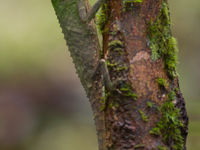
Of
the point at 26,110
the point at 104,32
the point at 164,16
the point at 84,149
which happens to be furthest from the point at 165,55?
the point at 26,110

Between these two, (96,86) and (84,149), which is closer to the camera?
(96,86)

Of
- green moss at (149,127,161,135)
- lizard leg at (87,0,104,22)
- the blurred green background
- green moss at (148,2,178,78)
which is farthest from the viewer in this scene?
the blurred green background

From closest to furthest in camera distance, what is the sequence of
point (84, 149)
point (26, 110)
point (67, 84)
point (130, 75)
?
point (130, 75)
point (84, 149)
point (26, 110)
point (67, 84)

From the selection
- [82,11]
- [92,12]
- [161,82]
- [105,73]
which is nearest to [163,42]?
[161,82]

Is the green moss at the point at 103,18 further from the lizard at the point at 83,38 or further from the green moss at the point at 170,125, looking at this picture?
the green moss at the point at 170,125

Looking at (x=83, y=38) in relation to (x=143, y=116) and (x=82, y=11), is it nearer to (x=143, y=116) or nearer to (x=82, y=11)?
(x=82, y=11)

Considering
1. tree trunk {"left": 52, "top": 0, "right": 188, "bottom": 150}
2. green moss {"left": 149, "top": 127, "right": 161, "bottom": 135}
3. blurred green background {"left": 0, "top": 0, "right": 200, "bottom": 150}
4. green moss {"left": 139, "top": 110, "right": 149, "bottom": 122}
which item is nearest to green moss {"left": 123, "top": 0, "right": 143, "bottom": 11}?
tree trunk {"left": 52, "top": 0, "right": 188, "bottom": 150}

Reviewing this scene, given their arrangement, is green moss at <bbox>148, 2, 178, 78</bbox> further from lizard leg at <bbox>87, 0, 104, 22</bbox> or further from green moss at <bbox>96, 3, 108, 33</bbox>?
lizard leg at <bbox>87, 0, 104, 22</bbox>

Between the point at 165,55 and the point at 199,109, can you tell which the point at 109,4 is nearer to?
the point at 165,55
